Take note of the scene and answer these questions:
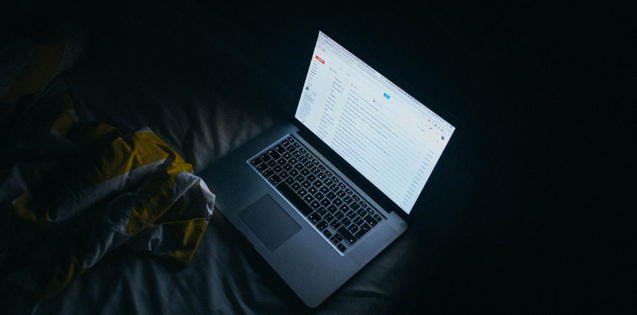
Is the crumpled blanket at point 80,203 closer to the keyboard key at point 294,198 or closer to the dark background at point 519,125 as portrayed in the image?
Result: the keyboard key at point 294,198

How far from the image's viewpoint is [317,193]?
78 centimetres

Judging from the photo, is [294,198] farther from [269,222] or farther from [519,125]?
[519,125]

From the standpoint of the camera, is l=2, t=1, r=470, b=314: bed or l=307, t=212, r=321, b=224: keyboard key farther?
l=307, t=212, r=321, b=224: keyboard key

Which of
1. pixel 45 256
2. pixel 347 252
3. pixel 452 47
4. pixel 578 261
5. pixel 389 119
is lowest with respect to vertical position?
pixel 45 256

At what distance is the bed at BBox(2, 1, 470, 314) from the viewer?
62cm

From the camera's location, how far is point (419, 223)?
0.79m

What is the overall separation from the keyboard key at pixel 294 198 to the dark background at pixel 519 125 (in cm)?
26

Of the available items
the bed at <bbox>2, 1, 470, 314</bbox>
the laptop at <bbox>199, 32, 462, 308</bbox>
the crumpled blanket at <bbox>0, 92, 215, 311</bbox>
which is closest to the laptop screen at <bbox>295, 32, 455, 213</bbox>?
the laptop at <bbox>199, 32, 462, 308</bbox>

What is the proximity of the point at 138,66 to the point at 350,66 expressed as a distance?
1.97 ft

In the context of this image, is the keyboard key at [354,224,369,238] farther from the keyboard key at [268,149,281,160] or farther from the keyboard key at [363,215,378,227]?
the keyboard key at [268,149,281,160]

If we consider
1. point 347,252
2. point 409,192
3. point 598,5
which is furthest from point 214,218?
point 598,5

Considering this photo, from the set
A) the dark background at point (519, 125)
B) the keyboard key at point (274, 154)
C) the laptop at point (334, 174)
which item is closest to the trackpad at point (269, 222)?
the laptop at point (334, 174)

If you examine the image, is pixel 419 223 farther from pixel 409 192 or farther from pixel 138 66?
pixel 138 66

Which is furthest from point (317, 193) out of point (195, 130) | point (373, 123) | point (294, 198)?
point (195, 130)
